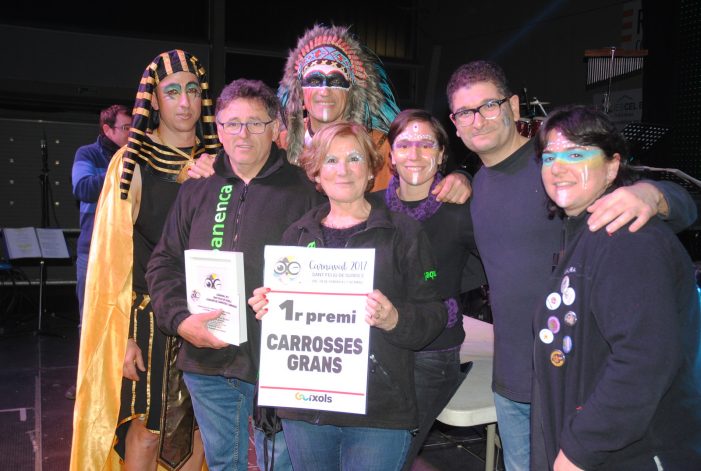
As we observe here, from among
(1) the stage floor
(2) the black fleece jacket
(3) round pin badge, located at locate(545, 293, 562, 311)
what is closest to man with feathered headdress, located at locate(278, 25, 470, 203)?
(2) the black fleece jacket

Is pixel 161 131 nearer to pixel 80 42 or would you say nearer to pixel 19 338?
pixel 19 338

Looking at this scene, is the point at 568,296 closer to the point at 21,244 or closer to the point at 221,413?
the point at 221,413

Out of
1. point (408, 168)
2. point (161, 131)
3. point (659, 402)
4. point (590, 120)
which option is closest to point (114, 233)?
point (161, 131)

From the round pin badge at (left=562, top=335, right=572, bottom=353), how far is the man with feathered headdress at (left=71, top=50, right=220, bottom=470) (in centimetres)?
183

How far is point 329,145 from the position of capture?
2.17 metres

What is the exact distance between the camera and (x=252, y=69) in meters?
11.2

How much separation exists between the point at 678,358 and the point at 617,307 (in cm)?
19

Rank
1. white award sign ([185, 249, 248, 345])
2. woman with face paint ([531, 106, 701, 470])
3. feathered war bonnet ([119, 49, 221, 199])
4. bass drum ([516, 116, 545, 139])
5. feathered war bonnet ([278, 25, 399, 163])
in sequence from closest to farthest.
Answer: woman with face paint ([531, 106, 701, 470])
white award sign ([185, 249, 248, 345])
feathered war bonnet ([119, 49, 221, 199])
feathered war bonnet ([278, 25, 399, 163])
bass drum ([516, 116, 545, 139])

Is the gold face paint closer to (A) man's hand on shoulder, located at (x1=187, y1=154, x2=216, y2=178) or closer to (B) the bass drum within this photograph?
(A) man's hand on shoulder, located at (x1=187, y1=154, x2=216, y2=178)

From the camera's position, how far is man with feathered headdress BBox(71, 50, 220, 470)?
2.85m

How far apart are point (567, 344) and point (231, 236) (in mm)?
1301

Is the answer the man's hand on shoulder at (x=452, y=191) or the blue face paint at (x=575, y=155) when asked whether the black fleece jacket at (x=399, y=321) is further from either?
the blue face paint at (x=575, y=155)

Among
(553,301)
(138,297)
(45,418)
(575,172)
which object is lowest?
(45,418)

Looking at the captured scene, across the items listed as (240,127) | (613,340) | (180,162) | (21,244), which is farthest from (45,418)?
(613,340)
